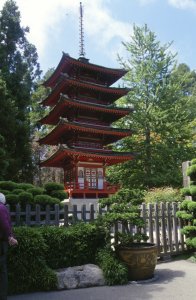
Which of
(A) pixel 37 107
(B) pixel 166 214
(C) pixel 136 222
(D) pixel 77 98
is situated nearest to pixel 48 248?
(C) pixel 136 222

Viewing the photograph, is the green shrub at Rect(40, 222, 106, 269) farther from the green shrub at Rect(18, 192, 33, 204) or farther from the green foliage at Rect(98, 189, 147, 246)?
the green shrub at Rect(18, 192, 33, 204)

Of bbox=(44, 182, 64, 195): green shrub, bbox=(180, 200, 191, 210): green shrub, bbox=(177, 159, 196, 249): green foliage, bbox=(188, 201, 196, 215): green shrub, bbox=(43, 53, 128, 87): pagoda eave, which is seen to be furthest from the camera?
bbox=(43, 53, 128, 87): pagoda eave

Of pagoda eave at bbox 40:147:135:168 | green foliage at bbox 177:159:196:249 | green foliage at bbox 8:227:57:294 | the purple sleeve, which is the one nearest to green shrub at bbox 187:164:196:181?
green foliage at bbox 177:159:196:249

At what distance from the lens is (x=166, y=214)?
34.0 ft

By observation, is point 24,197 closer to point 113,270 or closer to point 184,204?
point 113,270

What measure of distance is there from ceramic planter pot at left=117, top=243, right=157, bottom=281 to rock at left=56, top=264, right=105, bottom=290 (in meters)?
0.65

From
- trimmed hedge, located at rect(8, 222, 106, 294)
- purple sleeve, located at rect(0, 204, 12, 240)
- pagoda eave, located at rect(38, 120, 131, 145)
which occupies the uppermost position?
pagoda eave, located at rect(38, 120, 131, 145)

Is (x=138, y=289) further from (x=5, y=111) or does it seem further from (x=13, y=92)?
(x=13, y=92)

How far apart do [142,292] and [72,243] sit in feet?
6.50

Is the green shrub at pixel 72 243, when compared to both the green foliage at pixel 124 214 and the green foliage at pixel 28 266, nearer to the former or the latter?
the green foliage at pixel 124 214

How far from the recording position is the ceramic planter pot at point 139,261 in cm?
764

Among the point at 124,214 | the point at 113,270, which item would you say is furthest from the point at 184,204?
the point at 113,270

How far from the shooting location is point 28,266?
23.2 ft

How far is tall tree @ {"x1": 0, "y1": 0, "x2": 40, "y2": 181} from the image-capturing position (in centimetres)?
2406
